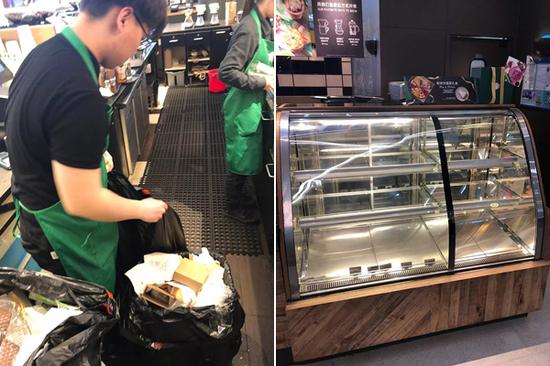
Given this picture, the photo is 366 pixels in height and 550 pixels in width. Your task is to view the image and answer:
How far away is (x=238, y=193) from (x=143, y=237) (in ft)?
1.22

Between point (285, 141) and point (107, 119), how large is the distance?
3.07ft

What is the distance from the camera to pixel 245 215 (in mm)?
1568

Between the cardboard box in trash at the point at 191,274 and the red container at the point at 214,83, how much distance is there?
629 millimetres

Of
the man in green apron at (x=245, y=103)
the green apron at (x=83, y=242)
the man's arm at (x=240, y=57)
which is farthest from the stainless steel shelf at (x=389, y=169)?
the green apron at (x=83, y=242)

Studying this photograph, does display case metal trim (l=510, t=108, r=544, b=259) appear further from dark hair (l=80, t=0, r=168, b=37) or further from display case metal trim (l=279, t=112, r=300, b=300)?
dark hair (l=80, t=0, r=168, b=37)

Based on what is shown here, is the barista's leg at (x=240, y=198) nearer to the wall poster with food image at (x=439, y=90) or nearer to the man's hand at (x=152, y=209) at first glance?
the man's hand at (x=152, y=209)

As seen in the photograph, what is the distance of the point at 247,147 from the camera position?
5.04 ft

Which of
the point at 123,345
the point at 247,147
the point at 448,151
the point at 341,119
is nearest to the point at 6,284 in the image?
the point at 123,345

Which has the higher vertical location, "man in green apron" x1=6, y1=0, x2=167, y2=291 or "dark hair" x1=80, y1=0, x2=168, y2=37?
"dark hair" x1=80, y1=0, x2=168, y2=37

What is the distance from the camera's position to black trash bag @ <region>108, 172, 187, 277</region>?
136 cm

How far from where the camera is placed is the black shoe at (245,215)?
5.01ft

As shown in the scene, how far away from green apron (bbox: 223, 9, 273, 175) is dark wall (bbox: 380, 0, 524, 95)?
6.55ft

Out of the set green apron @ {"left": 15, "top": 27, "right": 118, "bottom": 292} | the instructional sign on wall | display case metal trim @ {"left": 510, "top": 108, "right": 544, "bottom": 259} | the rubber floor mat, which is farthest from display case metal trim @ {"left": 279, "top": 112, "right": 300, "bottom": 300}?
display case metal trim @ {"left": 510, "top": 108, "right": 544, "bottom": 259}

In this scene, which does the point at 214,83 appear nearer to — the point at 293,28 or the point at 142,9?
the point at 142,9
